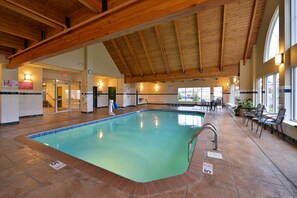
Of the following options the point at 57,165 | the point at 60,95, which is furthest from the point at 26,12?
the point at 60,95

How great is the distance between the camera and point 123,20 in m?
2.20

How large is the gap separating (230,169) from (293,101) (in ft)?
10.5

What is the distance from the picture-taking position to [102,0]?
230 centimetres

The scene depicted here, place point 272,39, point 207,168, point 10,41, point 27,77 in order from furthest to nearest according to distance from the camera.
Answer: point 27,77, point 272,39, point 10,41, point 207,168

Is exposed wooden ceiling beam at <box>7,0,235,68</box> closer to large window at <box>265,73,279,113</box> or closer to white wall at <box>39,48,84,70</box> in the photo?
white wall at <box>39,48,84,70</box>

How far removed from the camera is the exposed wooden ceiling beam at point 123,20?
1744 millimetres

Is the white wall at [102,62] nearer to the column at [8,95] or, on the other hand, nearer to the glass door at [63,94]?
the glass door at [63,94]

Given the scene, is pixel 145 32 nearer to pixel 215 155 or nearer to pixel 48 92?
pixel 48 92

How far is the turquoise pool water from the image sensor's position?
2633mm

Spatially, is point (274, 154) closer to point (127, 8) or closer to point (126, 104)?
point (127, 8)

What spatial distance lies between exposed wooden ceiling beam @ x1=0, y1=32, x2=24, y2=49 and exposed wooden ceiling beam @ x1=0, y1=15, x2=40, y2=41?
0.88m

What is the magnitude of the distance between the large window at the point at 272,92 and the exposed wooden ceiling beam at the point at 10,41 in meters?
8.17

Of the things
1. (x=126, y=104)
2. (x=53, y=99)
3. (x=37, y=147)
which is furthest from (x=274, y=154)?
(x=126, y=104)

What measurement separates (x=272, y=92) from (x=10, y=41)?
859 cm
